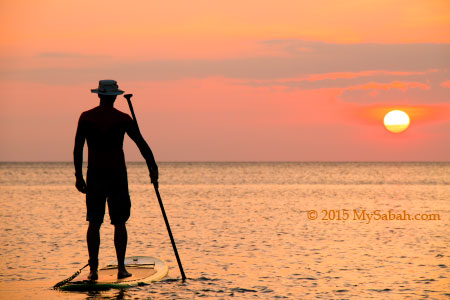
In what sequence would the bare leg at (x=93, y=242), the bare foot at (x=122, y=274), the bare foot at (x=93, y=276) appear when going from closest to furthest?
1. the bare leg at (x=93, y=242)
2. the bare foot at (x=93, y=276)
3. the bare foot at (x=122, y=274)

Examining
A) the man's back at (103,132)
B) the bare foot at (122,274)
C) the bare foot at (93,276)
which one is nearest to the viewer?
the man's back at (103,132)

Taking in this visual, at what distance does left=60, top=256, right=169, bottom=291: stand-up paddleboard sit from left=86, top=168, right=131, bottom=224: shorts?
938 millimetres

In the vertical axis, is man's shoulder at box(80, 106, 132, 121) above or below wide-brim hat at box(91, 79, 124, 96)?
below

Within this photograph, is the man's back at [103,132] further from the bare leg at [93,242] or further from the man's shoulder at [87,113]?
the bare leg at [93,242]

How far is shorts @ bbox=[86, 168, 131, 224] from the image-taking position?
956cm

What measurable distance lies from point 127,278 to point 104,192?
1439mm

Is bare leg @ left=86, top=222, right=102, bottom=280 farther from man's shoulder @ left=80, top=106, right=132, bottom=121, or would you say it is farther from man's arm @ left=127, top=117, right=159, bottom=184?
man's shoulder @ left=80, top=106, right=132, bottom=121

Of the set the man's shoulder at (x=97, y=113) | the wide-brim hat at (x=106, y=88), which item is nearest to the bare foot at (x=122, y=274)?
the man's shoulder at (x=97, y=113)

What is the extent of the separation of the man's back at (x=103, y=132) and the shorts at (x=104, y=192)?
4.3 inches

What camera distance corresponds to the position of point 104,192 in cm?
961

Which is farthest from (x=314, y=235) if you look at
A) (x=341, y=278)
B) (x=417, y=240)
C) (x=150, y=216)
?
(x=150, y=216)

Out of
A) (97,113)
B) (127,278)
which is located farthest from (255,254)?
(97,113)

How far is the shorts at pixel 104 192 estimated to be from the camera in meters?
9.56

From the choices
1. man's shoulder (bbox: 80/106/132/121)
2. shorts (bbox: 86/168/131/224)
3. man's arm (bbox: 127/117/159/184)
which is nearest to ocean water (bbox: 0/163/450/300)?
shorts (bbox: 86/168/131/224)
